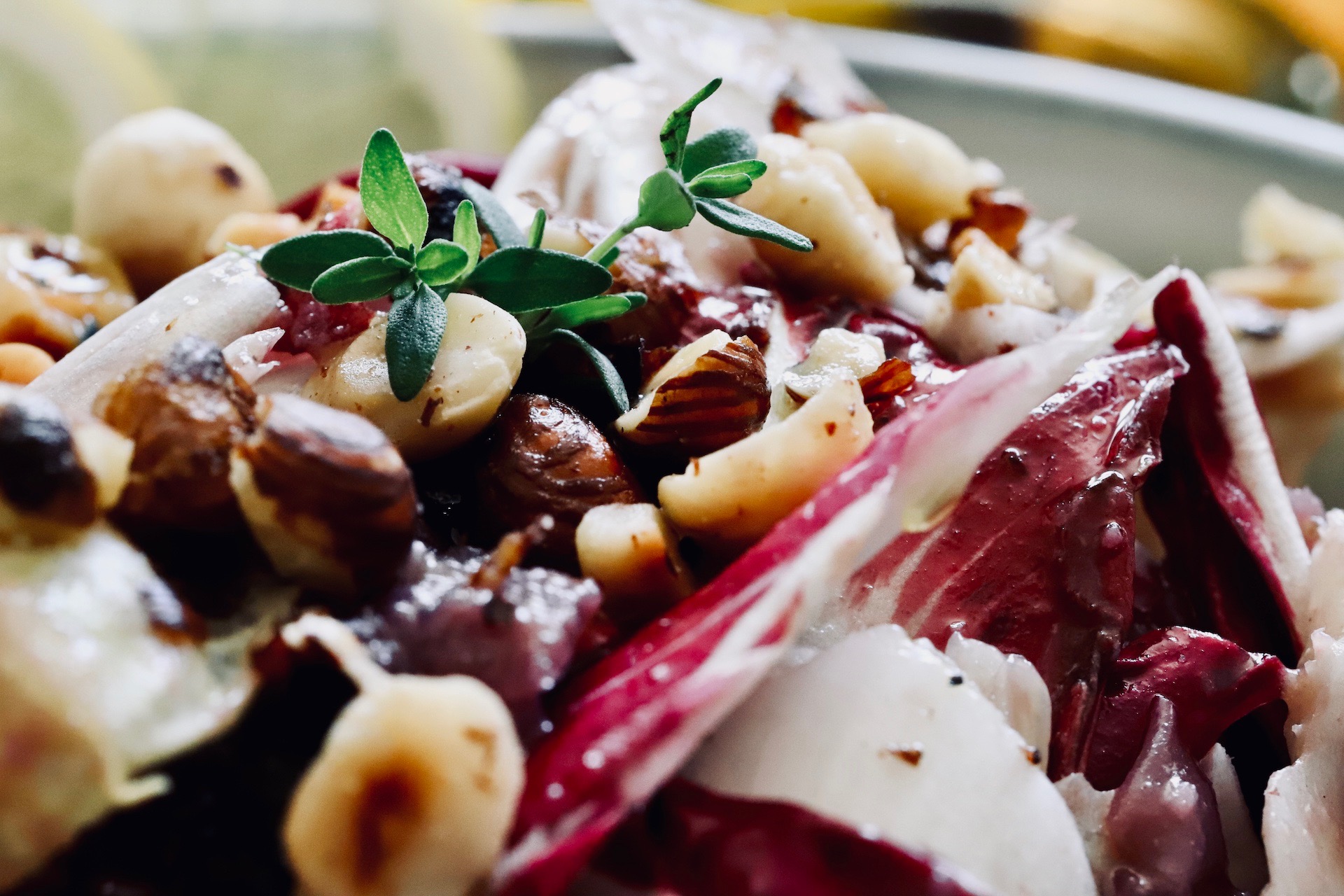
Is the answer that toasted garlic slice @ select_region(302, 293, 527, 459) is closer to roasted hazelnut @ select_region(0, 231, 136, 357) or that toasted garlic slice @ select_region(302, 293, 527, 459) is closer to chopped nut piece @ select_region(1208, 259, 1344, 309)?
roasted hazelnut @ select_region(0, 231, 136, 357)

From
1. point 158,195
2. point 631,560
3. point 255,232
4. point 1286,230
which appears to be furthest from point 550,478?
point 1286,230

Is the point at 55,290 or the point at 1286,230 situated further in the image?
the point at 1286,230

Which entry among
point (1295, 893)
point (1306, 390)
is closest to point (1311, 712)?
point (1295, 893)

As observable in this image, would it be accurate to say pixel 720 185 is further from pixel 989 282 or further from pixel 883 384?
pixel 989 282

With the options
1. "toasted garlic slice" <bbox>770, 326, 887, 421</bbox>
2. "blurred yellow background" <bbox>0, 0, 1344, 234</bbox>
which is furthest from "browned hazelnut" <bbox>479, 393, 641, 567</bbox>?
"blurred yellow background" <bbox>0, 0, 1344, 234</bbox>

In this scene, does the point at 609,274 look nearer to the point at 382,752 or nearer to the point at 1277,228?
the point at 382,752

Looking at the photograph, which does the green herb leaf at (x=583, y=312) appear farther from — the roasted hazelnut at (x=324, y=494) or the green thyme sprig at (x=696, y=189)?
the roasted hazelnut at (x=324, y=494)
